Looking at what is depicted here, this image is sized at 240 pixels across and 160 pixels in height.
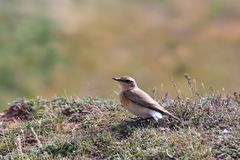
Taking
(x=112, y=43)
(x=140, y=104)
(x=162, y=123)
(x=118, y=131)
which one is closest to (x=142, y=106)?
(x=140, y=104)

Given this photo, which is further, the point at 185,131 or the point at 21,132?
the point at 21,132

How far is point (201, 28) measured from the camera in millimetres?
49656

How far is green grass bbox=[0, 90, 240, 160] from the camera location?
1044 centimetres

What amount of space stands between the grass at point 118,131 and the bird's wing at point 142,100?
23 centimetres

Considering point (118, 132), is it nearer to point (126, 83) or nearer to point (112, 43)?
point (126, 83)

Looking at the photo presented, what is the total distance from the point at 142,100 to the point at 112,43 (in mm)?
35695

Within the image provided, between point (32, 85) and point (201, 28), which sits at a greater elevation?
point (201, 28)

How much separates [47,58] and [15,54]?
2.00 meters

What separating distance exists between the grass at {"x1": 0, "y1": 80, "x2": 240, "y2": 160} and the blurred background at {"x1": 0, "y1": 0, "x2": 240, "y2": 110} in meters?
23.1

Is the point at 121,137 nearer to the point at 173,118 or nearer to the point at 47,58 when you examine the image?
the point at 173,118

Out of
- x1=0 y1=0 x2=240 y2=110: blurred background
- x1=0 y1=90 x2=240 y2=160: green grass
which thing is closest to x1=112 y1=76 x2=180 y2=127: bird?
x1=0 y1=90 x2=240 y2=160: green grass

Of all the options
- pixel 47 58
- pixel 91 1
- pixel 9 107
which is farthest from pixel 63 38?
pixel 9 107

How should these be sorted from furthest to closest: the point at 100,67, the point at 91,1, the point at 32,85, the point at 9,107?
1. the point at 91,1
2. the point at 100,67
3. the point at 32,85
4. the point at 9,107

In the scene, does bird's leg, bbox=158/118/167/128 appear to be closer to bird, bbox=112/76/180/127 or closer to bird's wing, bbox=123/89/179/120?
bird, bbox=112/76/180/127
